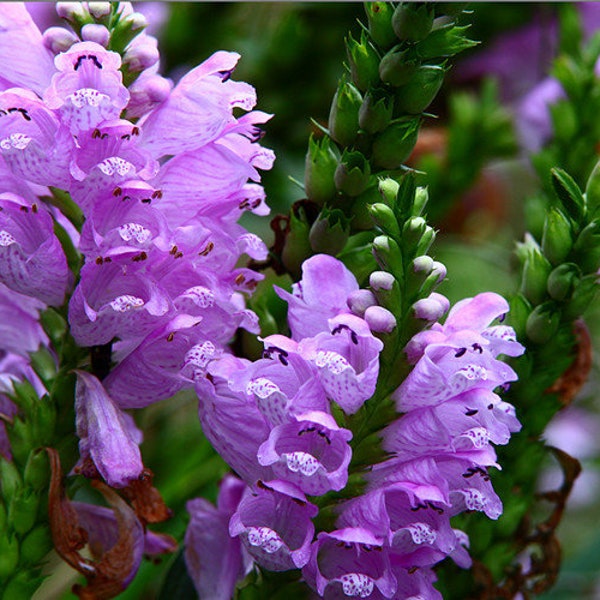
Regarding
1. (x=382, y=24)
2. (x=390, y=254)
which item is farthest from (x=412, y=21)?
(x=390, y=254)

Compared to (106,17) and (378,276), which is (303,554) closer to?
(378,276)

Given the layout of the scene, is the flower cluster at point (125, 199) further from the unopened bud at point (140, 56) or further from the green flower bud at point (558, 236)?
the green flower bud at point (558, 236)

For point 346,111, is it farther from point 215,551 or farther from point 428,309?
point 215,551

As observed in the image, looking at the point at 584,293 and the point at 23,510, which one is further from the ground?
the point at 584,293

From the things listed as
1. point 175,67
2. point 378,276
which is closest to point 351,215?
point 378,276

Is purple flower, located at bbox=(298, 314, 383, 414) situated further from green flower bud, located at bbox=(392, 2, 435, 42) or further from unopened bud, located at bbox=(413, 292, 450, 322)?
green flower bud, located at bbox=(392, 2, 435, 42)

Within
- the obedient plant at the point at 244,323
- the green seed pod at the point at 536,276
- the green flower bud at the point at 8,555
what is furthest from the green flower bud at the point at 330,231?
the green flower bud at the point at 8,555
